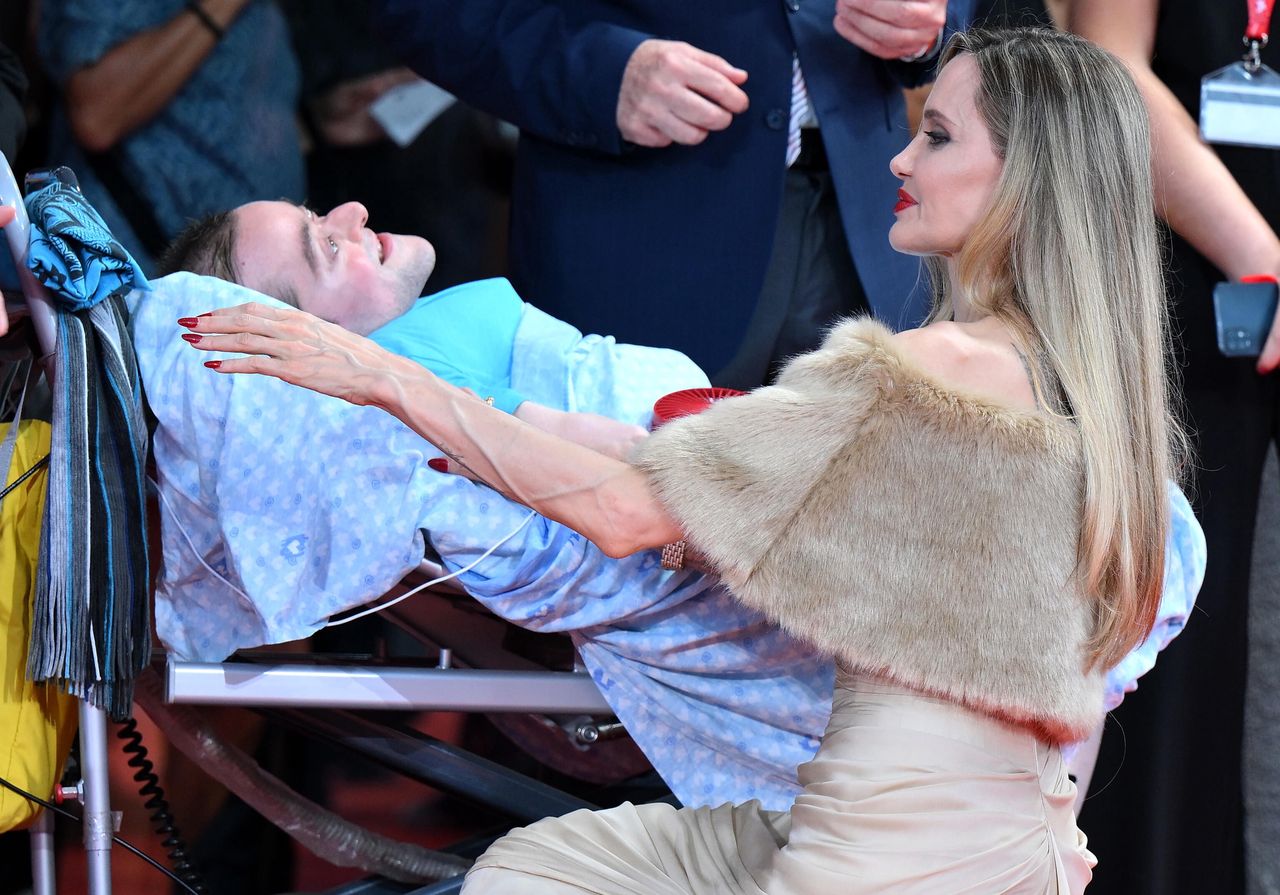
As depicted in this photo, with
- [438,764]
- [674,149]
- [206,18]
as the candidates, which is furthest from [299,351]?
[206,18]

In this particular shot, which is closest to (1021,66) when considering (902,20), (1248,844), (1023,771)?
(902,20)

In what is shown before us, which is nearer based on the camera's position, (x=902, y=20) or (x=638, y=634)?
(x=638, y=634)

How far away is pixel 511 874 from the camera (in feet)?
5.58

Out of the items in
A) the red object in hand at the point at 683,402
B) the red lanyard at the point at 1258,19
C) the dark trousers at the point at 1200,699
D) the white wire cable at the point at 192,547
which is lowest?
the dark trousers at the point at 1200,699

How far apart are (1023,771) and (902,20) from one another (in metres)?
1.24

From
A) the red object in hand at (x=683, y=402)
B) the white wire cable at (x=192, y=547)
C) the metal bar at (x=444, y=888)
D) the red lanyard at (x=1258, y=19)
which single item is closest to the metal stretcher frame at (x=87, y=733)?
the white wire cable at (x=192, y=547)

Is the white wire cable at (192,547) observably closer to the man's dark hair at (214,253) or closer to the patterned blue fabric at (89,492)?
the patterned blue fabric at (89,492)

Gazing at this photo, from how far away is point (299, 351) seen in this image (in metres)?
1.71

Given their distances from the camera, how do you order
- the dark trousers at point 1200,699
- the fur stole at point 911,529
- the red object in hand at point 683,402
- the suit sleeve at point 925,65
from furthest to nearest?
the dark trousers at point 1200,699 < the suit sleeve at point 925,65 < the red object in hand at point 683,402 < the fur stole at point 911,529

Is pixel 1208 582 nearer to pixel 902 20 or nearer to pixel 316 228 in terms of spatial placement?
pixel 902 20

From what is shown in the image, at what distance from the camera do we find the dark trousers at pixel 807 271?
2.63 m

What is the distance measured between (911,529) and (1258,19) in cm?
151

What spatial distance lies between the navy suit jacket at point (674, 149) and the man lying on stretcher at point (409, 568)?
56cm

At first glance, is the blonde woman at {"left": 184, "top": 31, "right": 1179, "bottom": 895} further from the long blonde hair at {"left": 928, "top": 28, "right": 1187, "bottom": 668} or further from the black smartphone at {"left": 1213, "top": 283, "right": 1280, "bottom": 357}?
the black smartphone at {"left": 1213, "top": 283, "right": 1280, "bottom": 357}
